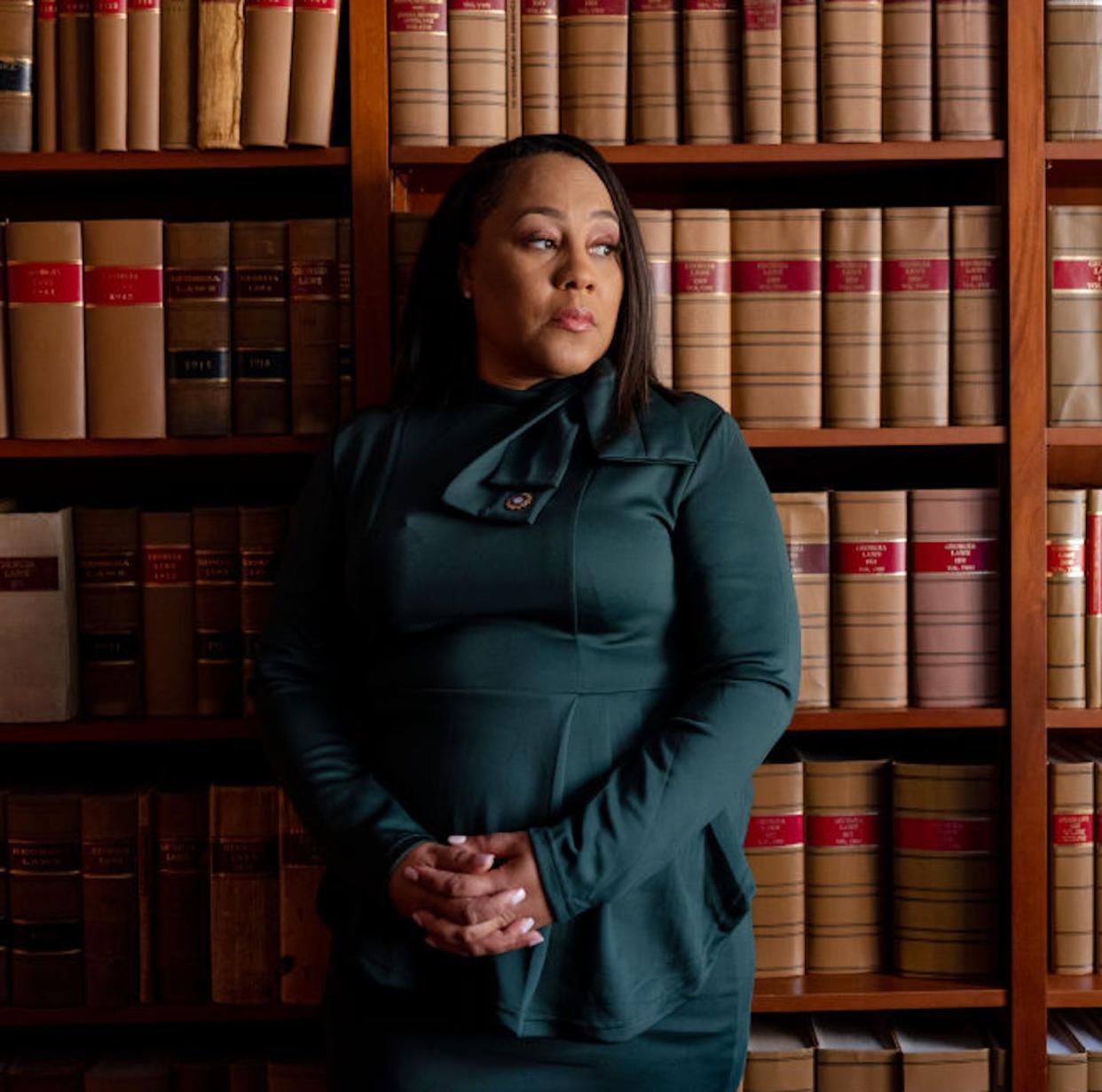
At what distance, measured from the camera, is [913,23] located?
5.35 feet

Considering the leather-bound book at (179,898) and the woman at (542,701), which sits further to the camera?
the leather-bound book at (179,898)

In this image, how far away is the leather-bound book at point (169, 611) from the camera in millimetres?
1688

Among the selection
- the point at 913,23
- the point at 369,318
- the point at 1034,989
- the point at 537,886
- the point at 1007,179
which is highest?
the point at 913,23

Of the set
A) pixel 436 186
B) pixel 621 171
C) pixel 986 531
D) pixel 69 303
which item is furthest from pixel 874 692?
pixel 69 303

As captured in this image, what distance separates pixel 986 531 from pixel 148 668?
1023 mm

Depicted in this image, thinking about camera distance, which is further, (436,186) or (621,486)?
(436,186)

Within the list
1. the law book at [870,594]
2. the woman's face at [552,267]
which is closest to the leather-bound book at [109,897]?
the woman's face at [552,267]

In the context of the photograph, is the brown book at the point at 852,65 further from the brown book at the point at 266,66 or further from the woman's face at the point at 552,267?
the brown book at the point at 266,66

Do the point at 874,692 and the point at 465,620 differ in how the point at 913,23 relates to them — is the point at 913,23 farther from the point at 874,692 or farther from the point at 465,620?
the point at 465,620

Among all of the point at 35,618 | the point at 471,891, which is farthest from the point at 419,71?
the point at 471,891

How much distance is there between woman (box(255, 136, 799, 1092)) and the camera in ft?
4.01

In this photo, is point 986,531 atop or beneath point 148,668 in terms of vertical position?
atop

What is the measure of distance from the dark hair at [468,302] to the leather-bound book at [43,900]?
2.30ft

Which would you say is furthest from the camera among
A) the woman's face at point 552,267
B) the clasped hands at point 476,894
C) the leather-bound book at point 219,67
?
the leather-bound book at point 219,67
